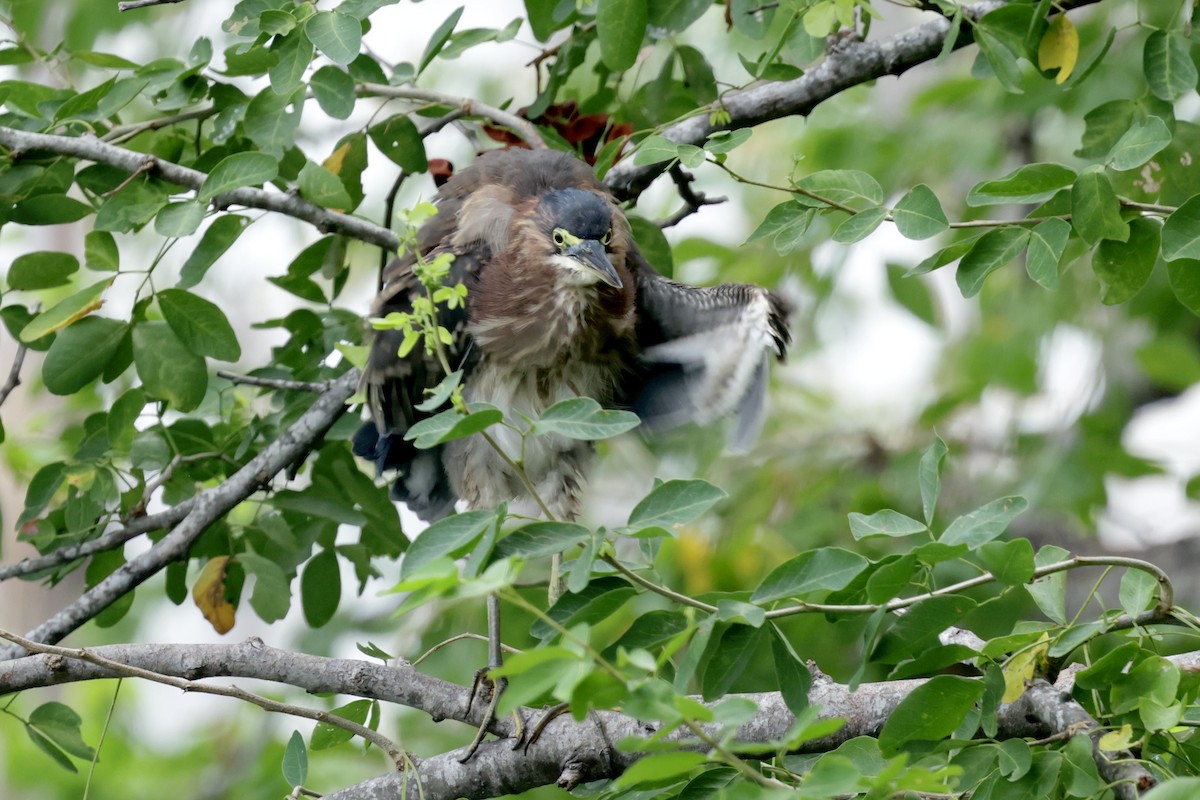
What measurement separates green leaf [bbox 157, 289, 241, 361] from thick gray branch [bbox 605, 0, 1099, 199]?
74 centimetres

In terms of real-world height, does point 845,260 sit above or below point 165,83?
below

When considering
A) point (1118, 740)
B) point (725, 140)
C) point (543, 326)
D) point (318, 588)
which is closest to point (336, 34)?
point (725, 140)

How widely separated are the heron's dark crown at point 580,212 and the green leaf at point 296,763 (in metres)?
1.04

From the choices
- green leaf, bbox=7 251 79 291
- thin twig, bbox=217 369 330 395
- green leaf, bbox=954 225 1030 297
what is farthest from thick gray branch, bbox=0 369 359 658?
green leaf, bbox=954 225 1030 297

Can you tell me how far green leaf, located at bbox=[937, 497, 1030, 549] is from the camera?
138cm

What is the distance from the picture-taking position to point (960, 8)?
185cm

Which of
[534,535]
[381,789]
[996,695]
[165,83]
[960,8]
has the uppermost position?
[960,8]

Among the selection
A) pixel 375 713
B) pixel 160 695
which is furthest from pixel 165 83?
pixel 160 695

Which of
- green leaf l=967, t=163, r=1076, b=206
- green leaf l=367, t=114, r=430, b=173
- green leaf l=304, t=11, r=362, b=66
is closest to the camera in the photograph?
green leaf l=967, t=163, r=1076, b=206

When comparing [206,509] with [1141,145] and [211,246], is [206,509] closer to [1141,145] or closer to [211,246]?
[211,246]

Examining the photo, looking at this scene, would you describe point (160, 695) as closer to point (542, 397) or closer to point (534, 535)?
point (542, 397)

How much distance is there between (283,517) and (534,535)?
1.08 m

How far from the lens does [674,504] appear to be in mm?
1293

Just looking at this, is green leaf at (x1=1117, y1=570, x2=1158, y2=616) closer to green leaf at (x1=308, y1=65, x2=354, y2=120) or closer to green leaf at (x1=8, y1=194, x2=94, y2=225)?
green leaf at (x1=308, y1=65, x2=354, y2=120)
